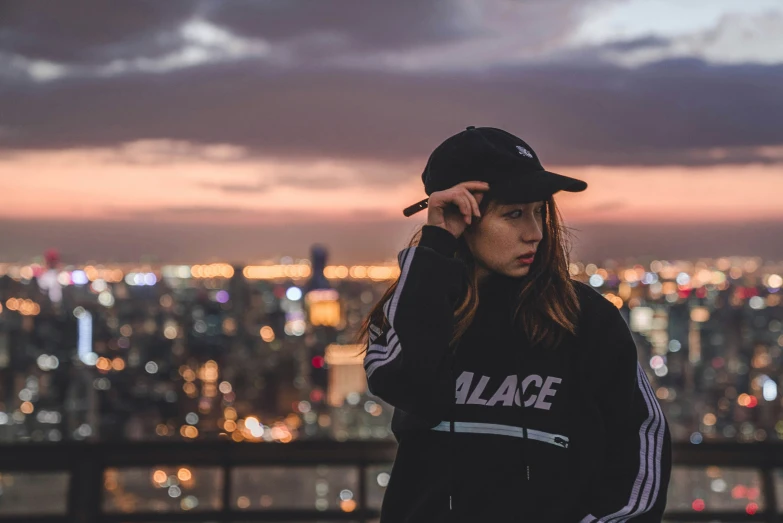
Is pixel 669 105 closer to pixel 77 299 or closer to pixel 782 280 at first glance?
pixel 782 280

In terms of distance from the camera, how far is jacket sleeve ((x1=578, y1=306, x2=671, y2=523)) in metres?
1.16

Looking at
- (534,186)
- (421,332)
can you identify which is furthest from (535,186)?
(421,332)

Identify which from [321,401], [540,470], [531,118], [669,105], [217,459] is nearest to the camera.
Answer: [540,470]

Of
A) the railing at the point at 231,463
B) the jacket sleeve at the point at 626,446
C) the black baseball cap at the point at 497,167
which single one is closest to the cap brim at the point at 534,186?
the black baseball cap at the point at 497,167

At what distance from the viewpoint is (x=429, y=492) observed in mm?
1163

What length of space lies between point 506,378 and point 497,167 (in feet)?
0.91

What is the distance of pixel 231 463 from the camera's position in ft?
11.3

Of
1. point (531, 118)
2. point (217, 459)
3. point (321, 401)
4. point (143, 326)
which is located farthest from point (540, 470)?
point (143, 326)

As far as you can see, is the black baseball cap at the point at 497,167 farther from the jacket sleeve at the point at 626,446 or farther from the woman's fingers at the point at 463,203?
the jacket sleeve at the point at 626,446

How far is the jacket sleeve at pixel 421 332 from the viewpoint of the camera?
44.9 inches

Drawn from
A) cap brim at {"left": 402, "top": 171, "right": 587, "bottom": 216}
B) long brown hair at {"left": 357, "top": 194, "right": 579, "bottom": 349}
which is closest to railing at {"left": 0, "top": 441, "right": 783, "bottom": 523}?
long brown hair at {"left": 357, "top": 194, "right": 579, "bottom": 349}

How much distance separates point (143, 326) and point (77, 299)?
1.01m

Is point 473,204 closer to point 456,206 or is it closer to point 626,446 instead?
point 456,206

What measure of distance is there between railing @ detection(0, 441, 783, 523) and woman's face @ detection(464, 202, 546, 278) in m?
2.25
